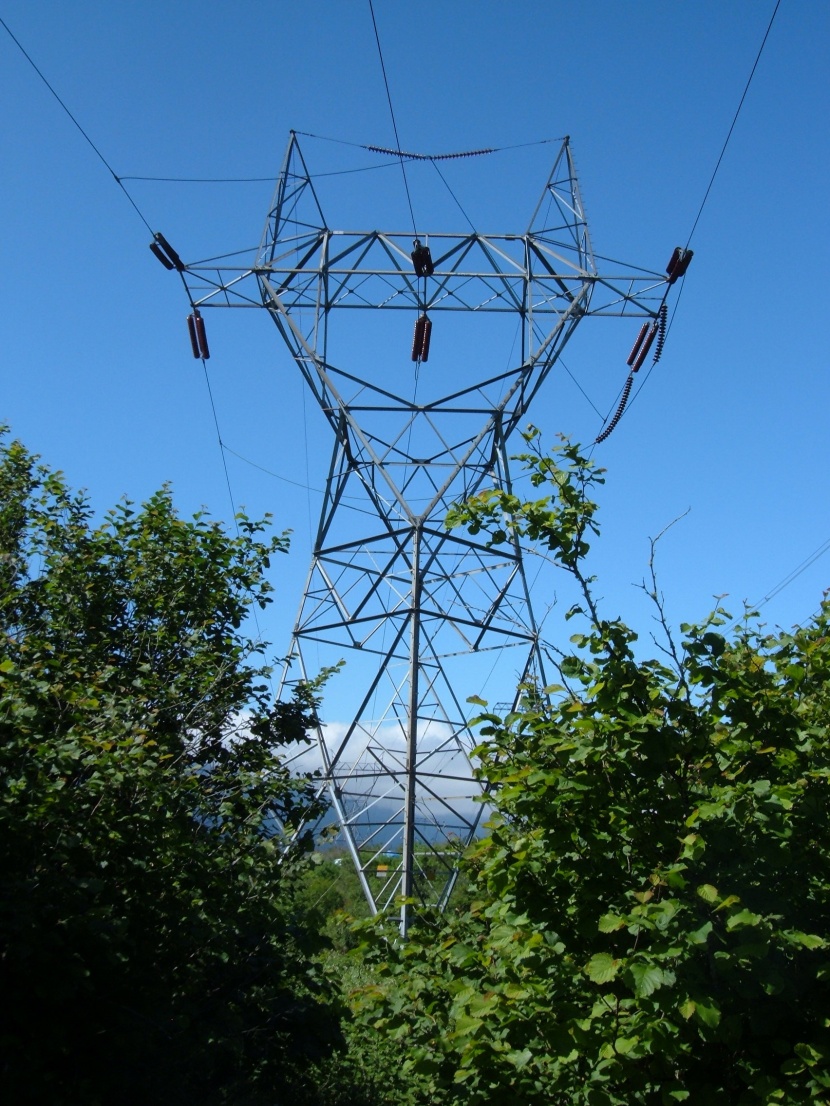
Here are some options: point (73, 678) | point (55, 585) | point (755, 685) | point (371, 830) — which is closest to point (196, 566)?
point (55, 585)

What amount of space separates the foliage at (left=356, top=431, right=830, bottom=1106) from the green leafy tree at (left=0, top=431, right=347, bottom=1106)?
1.83 metres

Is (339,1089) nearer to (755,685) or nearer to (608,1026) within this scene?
(608,1026)

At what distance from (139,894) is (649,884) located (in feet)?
10.6

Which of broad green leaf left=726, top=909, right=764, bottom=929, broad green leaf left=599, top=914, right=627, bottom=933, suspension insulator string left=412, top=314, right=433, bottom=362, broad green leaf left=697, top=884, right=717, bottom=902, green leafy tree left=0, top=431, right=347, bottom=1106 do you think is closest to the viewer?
broad green leaf left=726, top=909, right=764, bottom=929

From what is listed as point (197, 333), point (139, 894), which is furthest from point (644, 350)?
point (139, 894)

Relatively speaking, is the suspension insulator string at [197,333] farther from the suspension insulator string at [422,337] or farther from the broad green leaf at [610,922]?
the broad green leaf at [610,922]

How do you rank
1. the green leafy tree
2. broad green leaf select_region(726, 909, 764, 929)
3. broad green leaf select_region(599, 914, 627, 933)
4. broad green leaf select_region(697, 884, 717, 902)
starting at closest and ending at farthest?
1. broad green leaf select_region(726, 909, 764, 929)
2. broad green leaf select_region(697, 884, 717, 902)
3. broad green leaf select_region(599, 914, 627, 933)
4. the green leafy tree

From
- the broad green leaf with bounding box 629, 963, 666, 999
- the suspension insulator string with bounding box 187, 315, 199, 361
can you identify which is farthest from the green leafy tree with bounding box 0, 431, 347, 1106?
the suspension insulator string with bounding box 187, 315, 199, 361

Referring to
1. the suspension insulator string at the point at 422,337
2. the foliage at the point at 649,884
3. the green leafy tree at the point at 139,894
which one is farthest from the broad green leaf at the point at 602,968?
the suspension insulator string at the point at 422,337

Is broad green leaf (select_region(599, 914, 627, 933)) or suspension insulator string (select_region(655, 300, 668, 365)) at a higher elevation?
suspension insulator string (select_region(655, 300, 668, 365))

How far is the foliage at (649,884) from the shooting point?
4398mm

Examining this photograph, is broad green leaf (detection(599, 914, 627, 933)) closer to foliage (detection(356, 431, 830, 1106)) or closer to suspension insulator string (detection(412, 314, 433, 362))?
foliage (detection(356, 431, 830, 1106))

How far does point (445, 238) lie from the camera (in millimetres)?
16625

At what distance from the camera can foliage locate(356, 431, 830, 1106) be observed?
14.4ft
